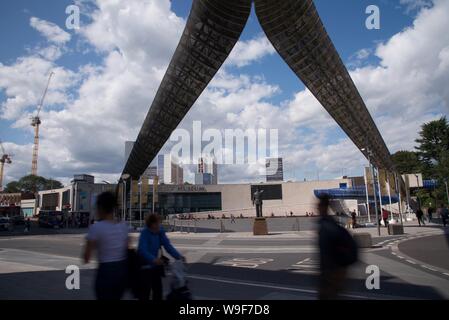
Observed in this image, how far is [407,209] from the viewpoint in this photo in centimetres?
5334

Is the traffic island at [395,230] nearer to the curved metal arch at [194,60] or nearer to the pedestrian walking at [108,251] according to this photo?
the curved metal arch at [194,60]

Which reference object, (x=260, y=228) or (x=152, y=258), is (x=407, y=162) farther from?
(x=152, y=258)

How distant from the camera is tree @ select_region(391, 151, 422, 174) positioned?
7802 cm

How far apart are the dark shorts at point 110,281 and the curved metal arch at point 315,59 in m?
29.9

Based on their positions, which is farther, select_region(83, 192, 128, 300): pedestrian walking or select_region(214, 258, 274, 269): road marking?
select_region(214, 258, 274, 269): road marking

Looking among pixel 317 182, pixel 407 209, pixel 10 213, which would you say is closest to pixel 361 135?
pixel 407 209

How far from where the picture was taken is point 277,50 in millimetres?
36938

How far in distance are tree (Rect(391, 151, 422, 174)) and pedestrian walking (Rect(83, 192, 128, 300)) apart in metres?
83.2

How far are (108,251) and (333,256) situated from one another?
2.73m

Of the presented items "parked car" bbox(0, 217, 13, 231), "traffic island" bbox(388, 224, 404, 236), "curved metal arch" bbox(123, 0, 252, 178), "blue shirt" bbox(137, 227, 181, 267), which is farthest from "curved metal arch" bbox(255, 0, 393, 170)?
"parked car" bbox(0, 217, 13, 231)

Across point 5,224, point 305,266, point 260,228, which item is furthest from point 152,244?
point 5,224

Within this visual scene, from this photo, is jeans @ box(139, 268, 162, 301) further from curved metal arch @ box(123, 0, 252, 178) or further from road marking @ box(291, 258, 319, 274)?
curved metal arch @ box(123, 0, 252, 178)

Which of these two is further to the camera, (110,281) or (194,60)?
(194,60)
